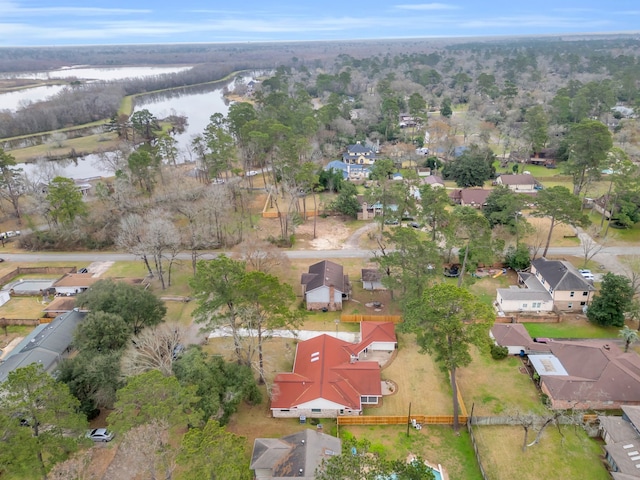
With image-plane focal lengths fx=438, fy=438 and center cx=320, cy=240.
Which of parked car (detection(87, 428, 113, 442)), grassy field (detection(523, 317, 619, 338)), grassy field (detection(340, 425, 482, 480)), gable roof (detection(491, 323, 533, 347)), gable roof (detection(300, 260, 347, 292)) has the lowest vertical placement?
grassy field (detection(523, 317, 619, 338))

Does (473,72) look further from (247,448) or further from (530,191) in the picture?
(247,448)

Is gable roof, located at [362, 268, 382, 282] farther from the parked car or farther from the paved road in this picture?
the parked car

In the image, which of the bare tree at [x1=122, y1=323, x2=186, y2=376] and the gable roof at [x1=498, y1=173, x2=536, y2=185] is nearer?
the bare tree at [x1=122, y1=323, x2=186, y2=376]

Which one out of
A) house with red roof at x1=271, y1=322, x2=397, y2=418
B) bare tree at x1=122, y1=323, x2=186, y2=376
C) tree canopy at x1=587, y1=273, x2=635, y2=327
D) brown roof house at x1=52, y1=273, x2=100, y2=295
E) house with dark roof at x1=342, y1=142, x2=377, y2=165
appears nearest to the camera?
bare tree at x1=122, y1=323, x2=186, y2=376

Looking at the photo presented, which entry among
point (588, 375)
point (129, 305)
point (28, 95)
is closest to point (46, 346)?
point (129, 305)

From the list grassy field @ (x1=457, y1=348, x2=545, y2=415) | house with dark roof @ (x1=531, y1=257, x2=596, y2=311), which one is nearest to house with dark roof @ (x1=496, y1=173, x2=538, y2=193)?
Answer: house with dark roof @ (x1=531, y1=257, x2=596, y2=311)

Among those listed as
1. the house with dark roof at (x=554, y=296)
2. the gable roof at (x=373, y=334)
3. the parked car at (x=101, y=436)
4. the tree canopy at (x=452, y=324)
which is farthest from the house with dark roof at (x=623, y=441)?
the parked car at (x=101, y=436)
